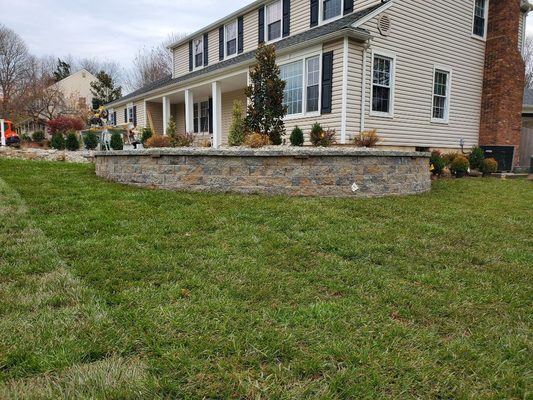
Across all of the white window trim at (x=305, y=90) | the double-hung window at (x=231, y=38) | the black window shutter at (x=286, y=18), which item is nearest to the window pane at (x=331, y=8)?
the black window shutter at (x=286, y=18)

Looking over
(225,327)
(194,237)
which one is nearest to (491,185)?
(194,237)

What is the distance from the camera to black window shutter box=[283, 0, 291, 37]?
512 inches

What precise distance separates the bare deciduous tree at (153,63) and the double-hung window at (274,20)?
23.3 meters

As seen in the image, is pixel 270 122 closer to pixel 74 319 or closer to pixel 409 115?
pixel 409 115

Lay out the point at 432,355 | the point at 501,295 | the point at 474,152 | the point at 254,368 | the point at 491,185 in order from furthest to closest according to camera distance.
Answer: the point at 474,152, the point at 491,185, the point at 501,295, the point at 432,355, the point at 254,368

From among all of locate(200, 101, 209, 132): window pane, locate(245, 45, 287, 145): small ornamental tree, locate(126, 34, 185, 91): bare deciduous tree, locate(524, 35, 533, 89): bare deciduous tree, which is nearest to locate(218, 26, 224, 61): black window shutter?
locate(200, 101, 209, 132): window pane

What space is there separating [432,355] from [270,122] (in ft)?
21.7

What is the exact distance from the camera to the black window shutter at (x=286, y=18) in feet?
42.6

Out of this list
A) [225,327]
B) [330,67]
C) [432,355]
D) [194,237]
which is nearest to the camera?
[432,355]

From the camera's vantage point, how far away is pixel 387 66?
10.8m

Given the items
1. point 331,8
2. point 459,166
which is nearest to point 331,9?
point 331,8

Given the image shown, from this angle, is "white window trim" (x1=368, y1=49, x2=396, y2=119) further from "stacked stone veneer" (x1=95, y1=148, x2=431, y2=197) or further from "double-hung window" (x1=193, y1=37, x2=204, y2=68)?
"double-hung window" (x1=193, y1=37, x2=204, y2=68)

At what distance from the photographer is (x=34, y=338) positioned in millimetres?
2000

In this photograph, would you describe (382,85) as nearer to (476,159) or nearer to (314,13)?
(476,159)
